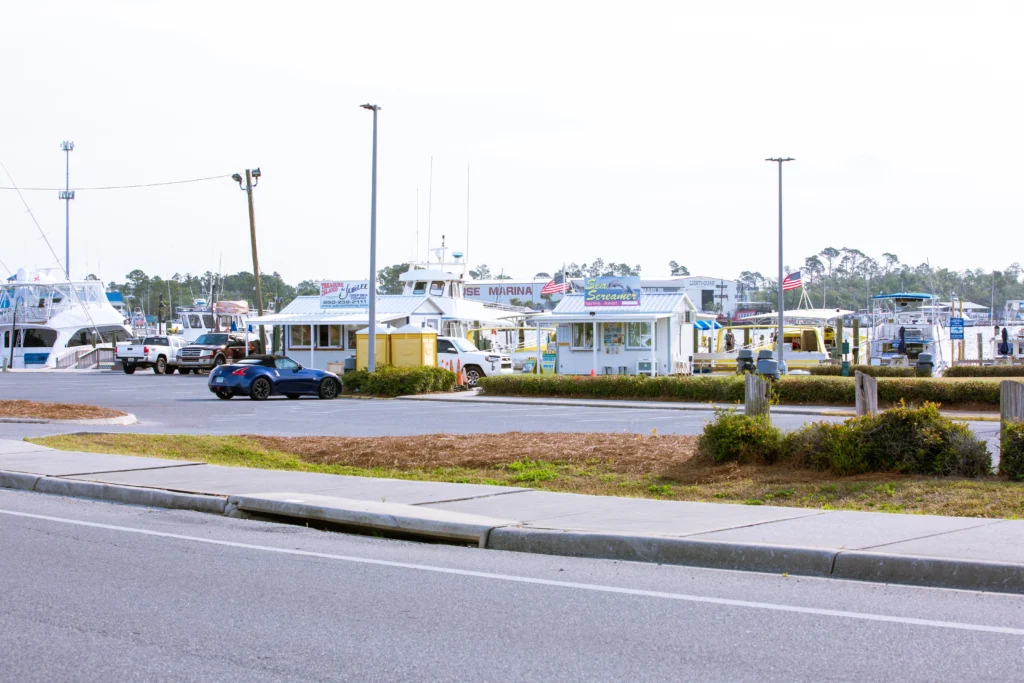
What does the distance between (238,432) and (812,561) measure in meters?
13.9

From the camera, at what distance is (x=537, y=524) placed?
9422 mm

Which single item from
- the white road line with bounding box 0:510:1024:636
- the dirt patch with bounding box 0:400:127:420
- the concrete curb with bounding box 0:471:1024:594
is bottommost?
the white road line with bounding box 0:510:1024:636

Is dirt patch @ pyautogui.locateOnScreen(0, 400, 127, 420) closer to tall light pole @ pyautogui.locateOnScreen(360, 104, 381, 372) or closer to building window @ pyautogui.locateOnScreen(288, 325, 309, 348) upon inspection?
tall light pole @ pyautogui.locateOnScreen(360, 104, 381, 372)

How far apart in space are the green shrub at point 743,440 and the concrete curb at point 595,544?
3660mm

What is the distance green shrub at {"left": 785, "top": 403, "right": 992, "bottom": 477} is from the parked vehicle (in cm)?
4388

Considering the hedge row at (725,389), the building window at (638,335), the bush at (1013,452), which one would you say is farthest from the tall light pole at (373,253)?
the bush at (1013,452)

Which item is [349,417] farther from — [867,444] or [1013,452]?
[1013,452]

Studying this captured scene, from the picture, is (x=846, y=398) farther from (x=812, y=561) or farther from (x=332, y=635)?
(x=332, y=635)

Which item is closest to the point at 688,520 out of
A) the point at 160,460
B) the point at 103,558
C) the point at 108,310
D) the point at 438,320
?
the point at 103,558

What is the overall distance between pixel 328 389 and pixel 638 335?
12589 millimetres

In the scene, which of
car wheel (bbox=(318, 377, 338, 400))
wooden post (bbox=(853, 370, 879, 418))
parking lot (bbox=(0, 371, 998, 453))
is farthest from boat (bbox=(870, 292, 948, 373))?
wooden post (bbox=(853, 370, 879, 418))

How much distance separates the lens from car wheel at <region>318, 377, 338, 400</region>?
32688 mm

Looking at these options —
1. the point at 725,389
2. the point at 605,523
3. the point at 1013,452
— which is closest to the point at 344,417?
the point at 725,389

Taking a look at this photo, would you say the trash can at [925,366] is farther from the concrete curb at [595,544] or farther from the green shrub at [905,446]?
the concrete curb at [595,544]
